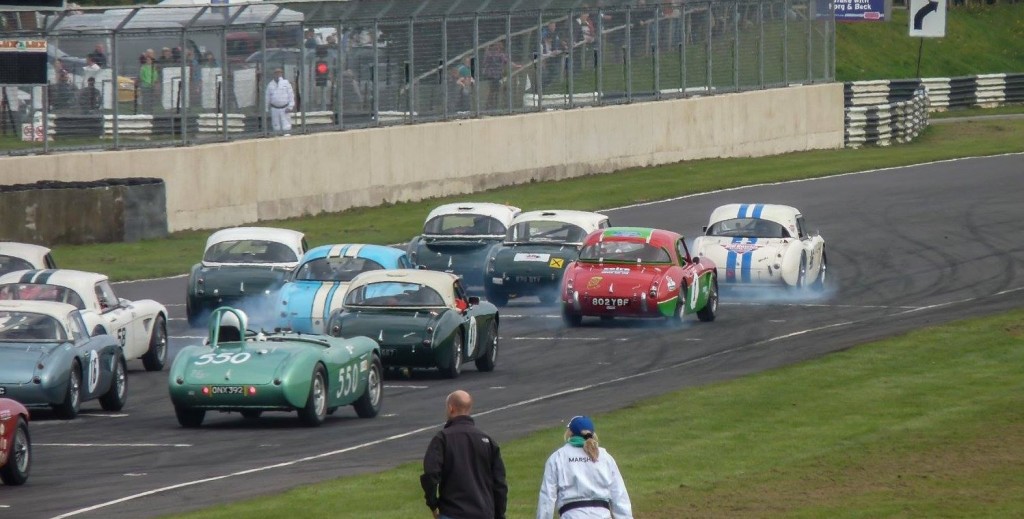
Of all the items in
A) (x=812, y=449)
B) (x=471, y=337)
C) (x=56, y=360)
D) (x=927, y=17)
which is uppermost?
(x=927, y=17)

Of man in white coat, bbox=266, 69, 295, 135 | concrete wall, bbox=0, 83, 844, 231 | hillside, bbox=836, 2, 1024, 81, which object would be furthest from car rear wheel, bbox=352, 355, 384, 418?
hillside, bbox=836, 2, 1024, 81

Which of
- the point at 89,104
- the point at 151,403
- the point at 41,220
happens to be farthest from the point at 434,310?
the point at 89,104

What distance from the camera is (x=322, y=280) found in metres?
23.7

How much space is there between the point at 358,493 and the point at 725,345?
410 inches

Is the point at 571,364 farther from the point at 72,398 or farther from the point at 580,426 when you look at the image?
the point at 580,426

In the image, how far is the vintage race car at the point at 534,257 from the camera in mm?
26844

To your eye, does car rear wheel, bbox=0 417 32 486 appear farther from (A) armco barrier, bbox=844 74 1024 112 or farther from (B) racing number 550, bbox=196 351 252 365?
(A) armco barrier, bbox=844 74 1024 112

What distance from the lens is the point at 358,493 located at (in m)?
13.9

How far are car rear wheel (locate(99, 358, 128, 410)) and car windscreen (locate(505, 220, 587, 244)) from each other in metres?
9.66

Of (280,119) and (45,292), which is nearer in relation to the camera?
(45,292)

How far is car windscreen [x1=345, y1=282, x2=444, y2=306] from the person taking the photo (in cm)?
2088

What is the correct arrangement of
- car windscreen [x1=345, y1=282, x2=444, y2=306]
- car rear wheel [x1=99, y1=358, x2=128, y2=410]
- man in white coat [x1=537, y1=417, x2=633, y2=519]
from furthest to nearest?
1. car windscreen [x1=345, y1=282, x2=444, y2=306]
2. car rear wheel [x1=99, y1=358, x2=128, y2=410]
3. man in white coat [x1=537, y1=417, x2=633, y2=519]

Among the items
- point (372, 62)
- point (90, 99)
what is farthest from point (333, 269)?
point (372, 62)

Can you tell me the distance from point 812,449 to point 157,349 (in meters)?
9.21
